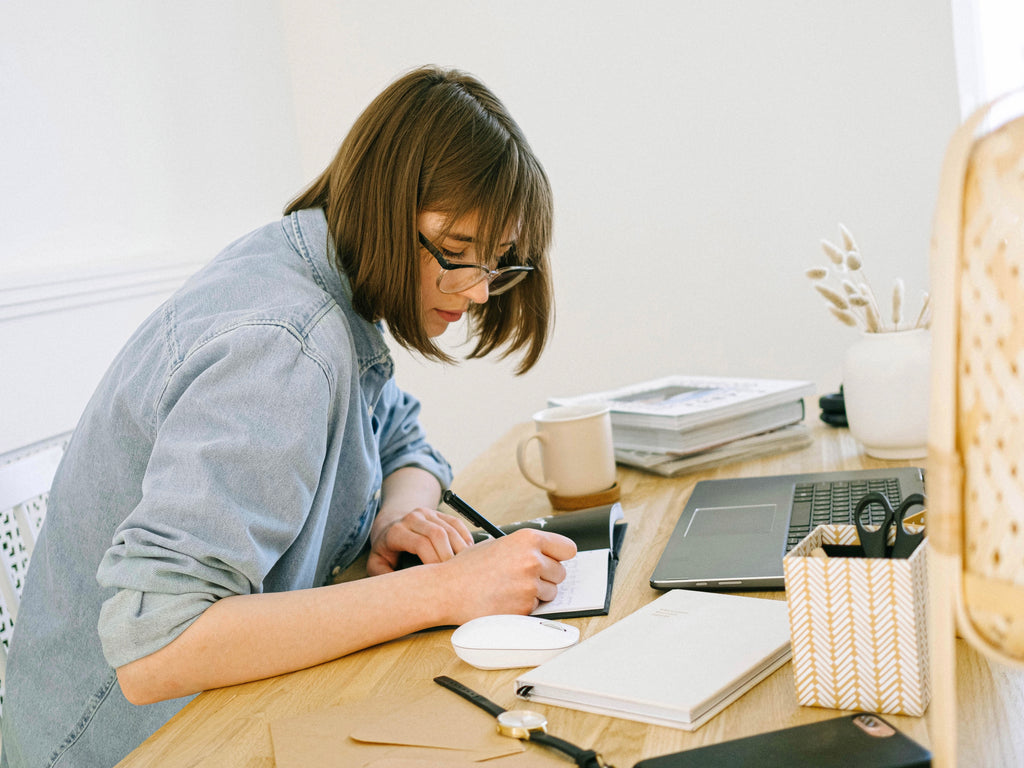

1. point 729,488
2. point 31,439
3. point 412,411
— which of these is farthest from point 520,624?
point 31,439

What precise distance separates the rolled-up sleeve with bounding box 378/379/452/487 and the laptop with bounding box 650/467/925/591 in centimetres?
40

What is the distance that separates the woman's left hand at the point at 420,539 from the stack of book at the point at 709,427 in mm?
400

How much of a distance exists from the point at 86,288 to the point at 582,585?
60.8 inches

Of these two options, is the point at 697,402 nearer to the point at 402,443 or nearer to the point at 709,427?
the point at 709,427

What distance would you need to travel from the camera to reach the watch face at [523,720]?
2.12 ft

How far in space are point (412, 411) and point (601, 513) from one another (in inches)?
19.0

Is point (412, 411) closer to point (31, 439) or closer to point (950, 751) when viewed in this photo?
point (31, 439)

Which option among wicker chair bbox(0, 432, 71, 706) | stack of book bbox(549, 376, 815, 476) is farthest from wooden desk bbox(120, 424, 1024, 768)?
wicker chair bbox(0, 432, 71, 706)

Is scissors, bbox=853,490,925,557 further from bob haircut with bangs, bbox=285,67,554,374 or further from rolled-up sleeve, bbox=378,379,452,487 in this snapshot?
rolled-up sleeve, bbox=378,379,452,487

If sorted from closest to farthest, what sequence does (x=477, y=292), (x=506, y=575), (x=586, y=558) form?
(x=506, y=575) < (x=586, y=558) < (x=477, y=292)

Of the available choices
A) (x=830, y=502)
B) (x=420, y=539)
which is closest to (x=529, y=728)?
(x=420, y=539)

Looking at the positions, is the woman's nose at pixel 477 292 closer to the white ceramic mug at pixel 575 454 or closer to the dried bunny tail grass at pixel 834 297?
the white ceramic mug at pixel 575 454

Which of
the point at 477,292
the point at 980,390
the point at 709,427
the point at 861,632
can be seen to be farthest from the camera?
the point at 709,427

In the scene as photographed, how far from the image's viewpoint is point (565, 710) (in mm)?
686
